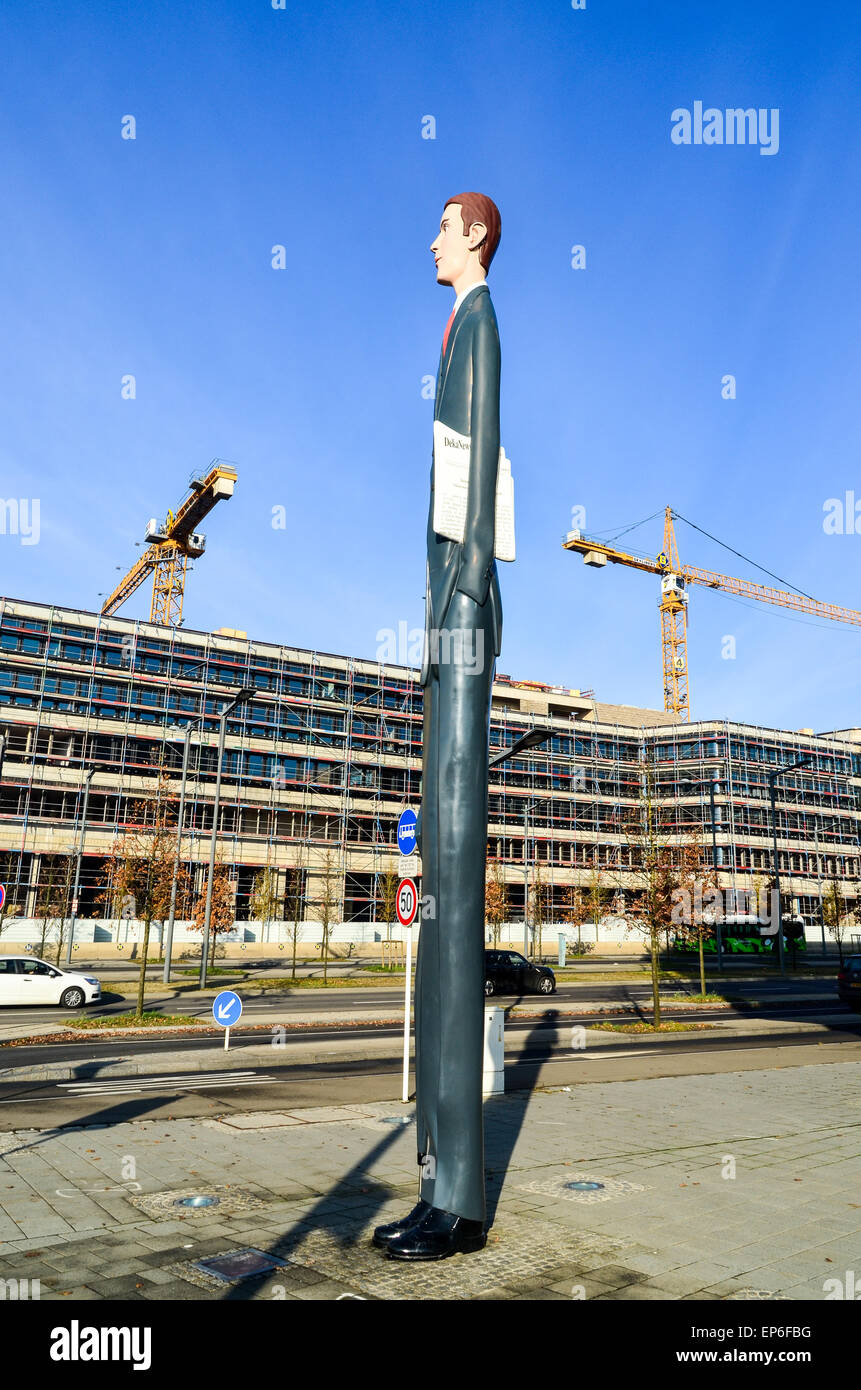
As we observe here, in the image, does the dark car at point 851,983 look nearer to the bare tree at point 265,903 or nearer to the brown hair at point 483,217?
the brown hair at point 483,217

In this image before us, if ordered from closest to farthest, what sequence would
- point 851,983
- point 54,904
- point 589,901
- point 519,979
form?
point 851,983 → point 519,979 → point 54,904 → point 589,901

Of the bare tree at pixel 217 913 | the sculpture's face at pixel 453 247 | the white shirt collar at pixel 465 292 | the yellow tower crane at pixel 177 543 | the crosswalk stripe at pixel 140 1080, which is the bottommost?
the crosswalk stripe at pixel 140 1080

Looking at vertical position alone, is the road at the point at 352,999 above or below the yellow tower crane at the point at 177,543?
below

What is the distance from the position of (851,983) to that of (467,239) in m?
28.4

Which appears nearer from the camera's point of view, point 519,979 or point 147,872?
point 147,872

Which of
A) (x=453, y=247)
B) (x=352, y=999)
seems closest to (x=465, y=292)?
(x=453, y=247)

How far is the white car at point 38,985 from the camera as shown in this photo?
24087mm

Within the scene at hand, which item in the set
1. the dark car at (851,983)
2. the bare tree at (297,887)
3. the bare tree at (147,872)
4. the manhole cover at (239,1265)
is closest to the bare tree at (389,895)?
the bare tree at (297,887)

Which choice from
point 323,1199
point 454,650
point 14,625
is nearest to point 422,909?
point 454,650

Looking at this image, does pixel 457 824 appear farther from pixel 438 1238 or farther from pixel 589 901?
pixel 589 901

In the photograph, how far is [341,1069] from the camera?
1581 centimetres

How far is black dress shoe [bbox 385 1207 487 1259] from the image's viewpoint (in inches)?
237

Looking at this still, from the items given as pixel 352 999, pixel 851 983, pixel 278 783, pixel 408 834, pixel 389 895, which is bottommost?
pixel 352 999

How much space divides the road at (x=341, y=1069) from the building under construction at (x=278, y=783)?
2548cm
